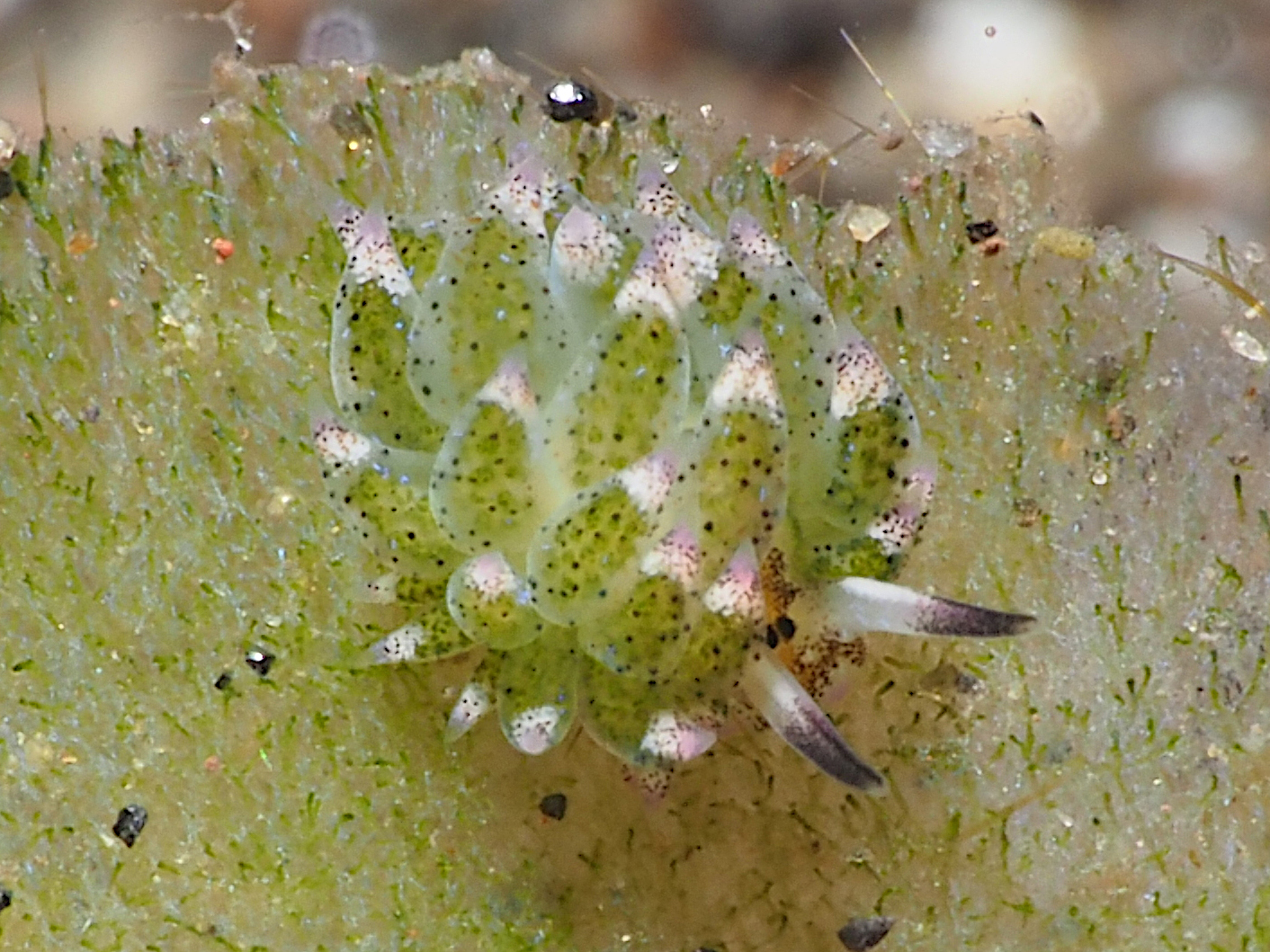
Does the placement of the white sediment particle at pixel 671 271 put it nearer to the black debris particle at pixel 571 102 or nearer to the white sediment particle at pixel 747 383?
the white sediment particle at pixel 747 383

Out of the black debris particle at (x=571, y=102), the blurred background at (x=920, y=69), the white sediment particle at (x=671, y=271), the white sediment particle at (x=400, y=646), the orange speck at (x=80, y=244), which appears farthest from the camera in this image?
the blurred background at (x=920, y=69)

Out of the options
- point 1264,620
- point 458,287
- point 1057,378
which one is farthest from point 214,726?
point 1264,620

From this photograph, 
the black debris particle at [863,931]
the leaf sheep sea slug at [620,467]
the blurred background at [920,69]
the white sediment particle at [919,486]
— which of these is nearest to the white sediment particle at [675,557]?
the leaf sheep sea slug at [620,467]

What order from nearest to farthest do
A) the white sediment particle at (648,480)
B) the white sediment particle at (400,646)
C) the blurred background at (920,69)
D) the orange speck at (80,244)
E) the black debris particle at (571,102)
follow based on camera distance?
the white sediment particle at (648,480), the white sediment particle at (400,646), the orange speck at (80,244), the black debris particle at (571,102), the blurred background at (920,69)

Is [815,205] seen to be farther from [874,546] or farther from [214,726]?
[214,726]

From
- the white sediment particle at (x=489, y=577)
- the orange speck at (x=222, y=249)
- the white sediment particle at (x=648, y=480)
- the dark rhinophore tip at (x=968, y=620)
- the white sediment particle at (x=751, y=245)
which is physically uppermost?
the orange speck at (x=222, y=249)

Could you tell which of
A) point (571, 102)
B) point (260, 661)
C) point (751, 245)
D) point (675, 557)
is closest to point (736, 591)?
point (675, 557)
